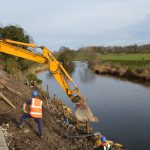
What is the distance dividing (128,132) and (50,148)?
26.9 feet

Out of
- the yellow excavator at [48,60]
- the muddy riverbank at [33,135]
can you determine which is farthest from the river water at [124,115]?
the yellow excavator at [48,60]

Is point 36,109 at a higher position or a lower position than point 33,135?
higher

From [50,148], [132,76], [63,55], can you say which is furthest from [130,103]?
[63,55]

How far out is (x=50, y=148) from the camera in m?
11.8

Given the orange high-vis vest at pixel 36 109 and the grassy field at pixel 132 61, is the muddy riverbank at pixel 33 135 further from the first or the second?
the grassy field at pixel 132 61

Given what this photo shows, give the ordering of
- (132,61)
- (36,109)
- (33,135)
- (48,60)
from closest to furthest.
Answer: (36,109), (33,135), (48,60), (132,61)

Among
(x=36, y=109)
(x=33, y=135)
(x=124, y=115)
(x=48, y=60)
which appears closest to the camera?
(x=36, y=109)

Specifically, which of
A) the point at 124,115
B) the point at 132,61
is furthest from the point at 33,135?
the point at 132,61

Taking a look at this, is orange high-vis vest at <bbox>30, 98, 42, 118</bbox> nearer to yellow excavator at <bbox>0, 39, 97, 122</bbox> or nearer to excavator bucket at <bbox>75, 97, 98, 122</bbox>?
yellow excavator at <bbox>0, 39, 97, 122</bbox>

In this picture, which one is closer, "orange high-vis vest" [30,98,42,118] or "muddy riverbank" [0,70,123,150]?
"muddy riverbank" [0,70,123,150]

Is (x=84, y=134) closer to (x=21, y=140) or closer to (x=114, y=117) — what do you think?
Result: (x=21, y=140)

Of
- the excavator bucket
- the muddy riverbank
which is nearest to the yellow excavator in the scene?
the excavator bucket

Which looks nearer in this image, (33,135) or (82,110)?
(33,135)

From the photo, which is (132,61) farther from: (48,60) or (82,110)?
(48,60)
